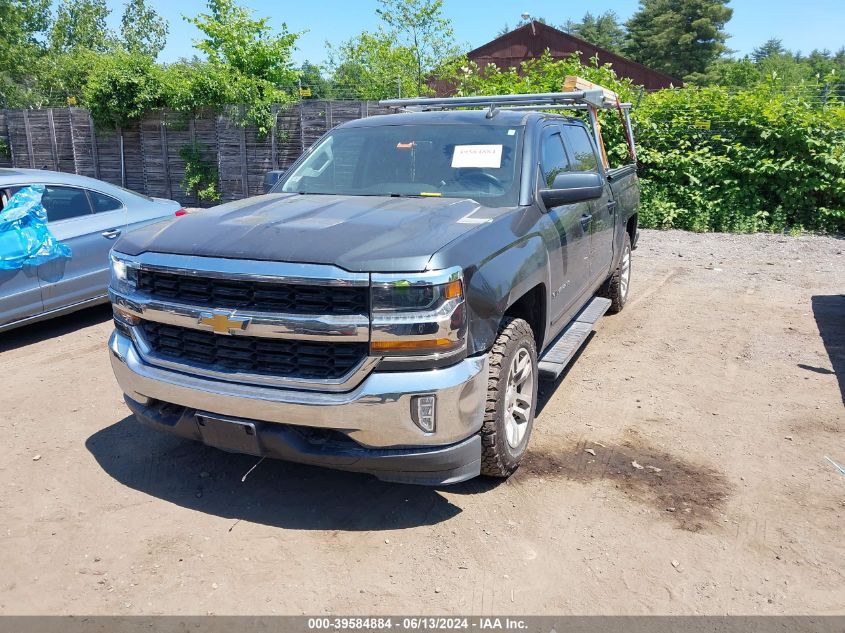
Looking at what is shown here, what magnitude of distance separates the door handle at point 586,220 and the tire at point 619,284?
5.66ft

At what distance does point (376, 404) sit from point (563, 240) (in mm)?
2051

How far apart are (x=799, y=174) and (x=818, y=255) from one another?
5.94ft

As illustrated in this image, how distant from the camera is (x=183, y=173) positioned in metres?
15.7

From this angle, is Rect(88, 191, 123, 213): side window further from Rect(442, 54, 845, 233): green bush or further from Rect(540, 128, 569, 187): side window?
Rect(442, 54, 845, 233): green bush

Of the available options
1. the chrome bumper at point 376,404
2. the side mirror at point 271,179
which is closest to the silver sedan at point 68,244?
the side mirror at point 271,179

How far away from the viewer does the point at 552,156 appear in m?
4.78

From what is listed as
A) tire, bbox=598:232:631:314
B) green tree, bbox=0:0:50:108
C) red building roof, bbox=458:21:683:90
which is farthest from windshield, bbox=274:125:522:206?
red building roof, bbox=458:21:683:90

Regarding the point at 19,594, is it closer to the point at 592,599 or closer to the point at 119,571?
the point at 119,571

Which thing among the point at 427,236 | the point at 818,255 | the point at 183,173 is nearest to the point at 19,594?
the point at 427,236

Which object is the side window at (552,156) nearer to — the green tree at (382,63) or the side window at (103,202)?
the side window at (103,202)

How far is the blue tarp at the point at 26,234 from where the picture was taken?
5.96m

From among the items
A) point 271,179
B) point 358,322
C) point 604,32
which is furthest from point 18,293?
point 604,32

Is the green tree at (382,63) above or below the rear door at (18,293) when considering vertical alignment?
above

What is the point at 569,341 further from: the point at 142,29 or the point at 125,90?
the point at 142,29
